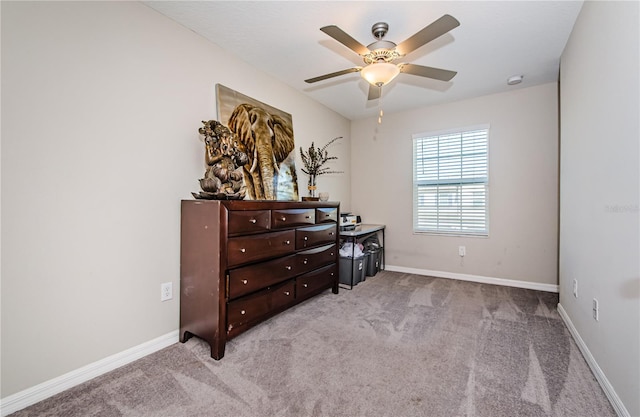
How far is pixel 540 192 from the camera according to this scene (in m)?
3.32

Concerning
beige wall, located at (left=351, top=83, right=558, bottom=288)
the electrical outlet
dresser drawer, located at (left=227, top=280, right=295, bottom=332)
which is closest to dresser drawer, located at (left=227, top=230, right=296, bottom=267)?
dresser drawer, located at (left=227, top=280, right=295, bottom=332)

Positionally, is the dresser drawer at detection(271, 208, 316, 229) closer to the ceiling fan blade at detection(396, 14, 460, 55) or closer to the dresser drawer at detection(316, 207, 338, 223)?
the dresser drawer at detection(316, 207, 338, 223)

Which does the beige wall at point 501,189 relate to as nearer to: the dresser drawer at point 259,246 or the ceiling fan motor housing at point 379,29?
the ceiling fan motor housing at point 379,29

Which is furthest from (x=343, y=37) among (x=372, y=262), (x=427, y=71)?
(x=372, y=262)

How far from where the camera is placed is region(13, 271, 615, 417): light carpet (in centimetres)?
141

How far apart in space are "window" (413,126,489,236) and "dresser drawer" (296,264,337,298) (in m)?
1.71

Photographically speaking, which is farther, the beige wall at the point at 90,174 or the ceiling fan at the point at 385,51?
the ceiling fan at the point at 385,51

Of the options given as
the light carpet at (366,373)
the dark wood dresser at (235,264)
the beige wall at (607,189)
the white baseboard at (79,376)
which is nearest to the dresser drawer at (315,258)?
the dark wood dresser at (235,264)

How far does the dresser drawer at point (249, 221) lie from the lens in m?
1.91

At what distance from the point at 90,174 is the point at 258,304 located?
4.62 feet

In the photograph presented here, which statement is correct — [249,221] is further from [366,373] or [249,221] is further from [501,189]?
[501,189]

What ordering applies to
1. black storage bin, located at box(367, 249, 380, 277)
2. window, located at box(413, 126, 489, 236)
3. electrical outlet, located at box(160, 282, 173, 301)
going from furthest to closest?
1. black storage bin, located at box(367, 249, 380, 277)
2. window, located at box(413, 126, 489, 236)
3. electrical outlet, located at box(160, 282, 173, 301)

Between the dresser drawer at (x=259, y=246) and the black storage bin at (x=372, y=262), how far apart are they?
65.9 inches

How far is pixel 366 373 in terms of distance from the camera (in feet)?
5.54
